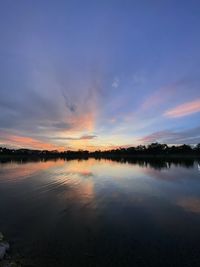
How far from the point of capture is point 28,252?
30.1ft

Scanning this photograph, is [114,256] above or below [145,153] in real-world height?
below

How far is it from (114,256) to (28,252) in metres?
4.26

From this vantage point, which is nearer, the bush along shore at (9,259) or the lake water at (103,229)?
the bush along shore at (9,259)

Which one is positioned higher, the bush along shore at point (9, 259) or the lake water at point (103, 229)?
the bush along shore at point (9, 259)

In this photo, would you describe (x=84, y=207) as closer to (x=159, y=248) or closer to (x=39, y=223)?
(x=39, y=223)

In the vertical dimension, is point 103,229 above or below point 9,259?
below

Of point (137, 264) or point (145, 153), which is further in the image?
point (145, 153)

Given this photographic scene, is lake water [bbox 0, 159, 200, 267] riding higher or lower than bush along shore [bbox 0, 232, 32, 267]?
lower

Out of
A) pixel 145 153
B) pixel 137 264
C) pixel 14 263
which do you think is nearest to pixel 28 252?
pixel 14 263

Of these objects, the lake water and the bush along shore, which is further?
the lake water

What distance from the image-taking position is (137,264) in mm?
8430

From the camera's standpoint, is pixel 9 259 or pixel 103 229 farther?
pixel 103 229

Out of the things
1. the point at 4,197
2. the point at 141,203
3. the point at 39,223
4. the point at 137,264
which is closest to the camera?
the point at 137,264

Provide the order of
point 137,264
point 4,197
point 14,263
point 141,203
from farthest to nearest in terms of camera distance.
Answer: point 4,197, point 141,203, point 137,264, point 14,263
